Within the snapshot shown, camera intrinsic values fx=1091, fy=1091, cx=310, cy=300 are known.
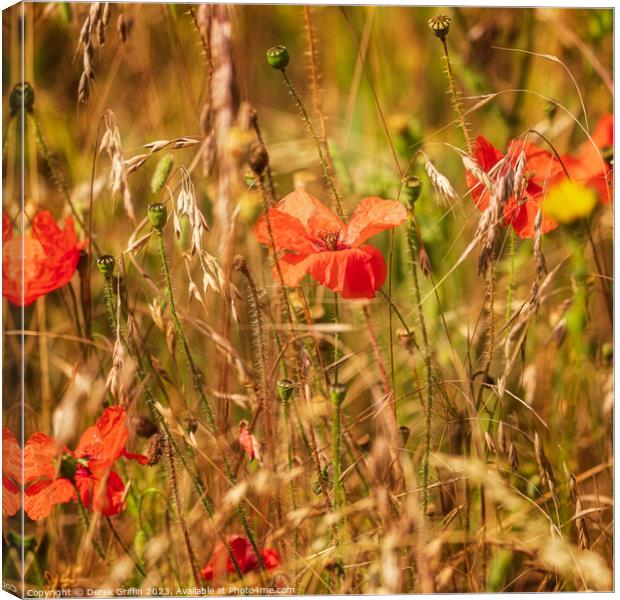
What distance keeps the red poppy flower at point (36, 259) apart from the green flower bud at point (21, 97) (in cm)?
21

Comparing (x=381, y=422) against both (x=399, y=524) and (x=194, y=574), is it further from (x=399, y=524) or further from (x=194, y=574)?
(x=194, y=574)

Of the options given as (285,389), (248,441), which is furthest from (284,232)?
(248,441)

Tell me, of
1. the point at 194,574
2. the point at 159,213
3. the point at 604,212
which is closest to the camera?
the point at 159,213

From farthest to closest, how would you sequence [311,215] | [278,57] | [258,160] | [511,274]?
[511,274] → [311,215] → [278,57] → [258,160]

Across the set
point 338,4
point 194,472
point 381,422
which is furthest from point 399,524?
point 338,4

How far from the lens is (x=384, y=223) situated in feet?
6.95

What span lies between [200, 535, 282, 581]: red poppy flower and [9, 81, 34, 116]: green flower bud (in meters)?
0.94

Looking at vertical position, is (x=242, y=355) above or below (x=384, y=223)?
below

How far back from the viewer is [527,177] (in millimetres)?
2256

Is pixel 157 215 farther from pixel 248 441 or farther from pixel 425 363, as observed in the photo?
pixel 425 363

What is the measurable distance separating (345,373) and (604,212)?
2.17 ft

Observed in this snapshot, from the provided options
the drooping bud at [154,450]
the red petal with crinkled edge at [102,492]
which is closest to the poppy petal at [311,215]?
the drooping bud at [154,450]

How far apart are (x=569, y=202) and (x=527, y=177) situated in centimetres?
11

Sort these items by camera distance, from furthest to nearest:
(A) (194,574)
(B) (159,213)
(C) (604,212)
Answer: (C) (604,212) < (A) (194,574) < (B) (159,213)
